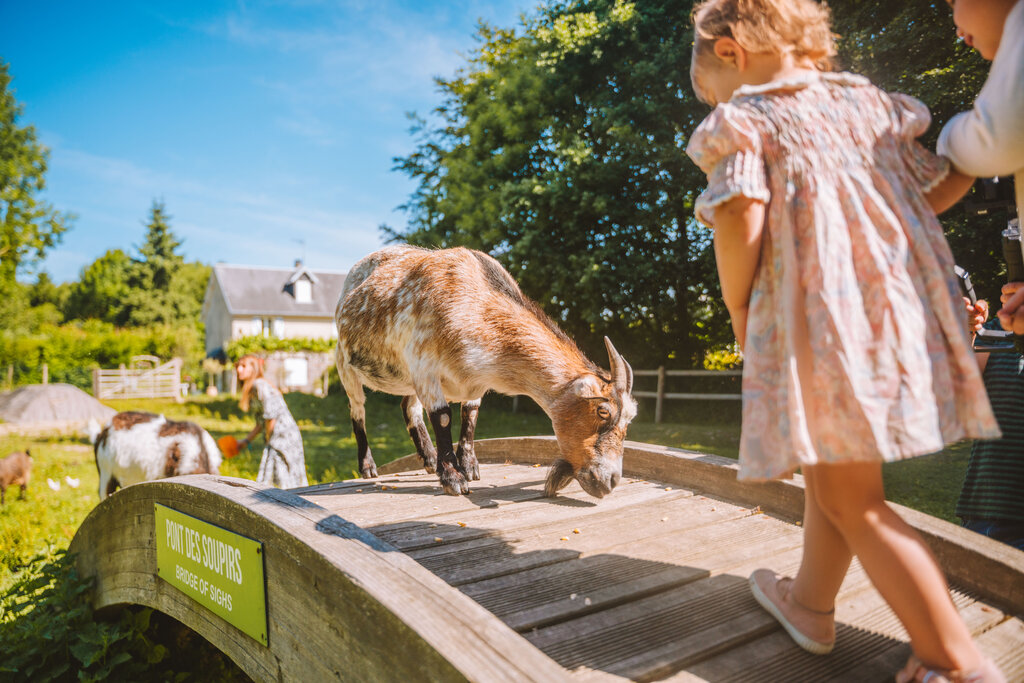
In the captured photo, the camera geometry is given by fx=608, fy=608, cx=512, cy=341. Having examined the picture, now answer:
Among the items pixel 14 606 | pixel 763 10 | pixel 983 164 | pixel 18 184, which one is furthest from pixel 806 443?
pixel 18 184

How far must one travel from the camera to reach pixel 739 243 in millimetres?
1533

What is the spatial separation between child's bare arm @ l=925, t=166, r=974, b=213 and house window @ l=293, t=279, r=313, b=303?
150 feet

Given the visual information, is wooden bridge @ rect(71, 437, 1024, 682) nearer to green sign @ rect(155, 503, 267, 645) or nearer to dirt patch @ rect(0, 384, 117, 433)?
green sign @ rect(155, 503, 267, 645)

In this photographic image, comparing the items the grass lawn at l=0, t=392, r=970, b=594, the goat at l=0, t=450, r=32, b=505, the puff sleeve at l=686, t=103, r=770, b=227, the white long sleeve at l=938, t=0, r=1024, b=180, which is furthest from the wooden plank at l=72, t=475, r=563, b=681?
the goat at l=0, t=450, r=32, b=505

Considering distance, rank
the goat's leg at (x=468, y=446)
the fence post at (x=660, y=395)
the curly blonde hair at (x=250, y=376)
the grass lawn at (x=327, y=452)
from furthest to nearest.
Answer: the fence post at (x=660, y=395), the grass lawn at (x=327, y=452), the curly blonde hair at (x=250, y=376), the goat's leg at (x=468, y=446)

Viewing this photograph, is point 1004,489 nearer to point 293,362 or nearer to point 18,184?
point 293,362

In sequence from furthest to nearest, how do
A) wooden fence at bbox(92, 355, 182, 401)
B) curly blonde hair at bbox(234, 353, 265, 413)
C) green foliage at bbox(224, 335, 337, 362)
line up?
green foliage at bbox(224, 335, 337, 362), wooden fence at bbox(92, 355, 182, 401), curly blonde hair at bbox(234, 353, 265, 413)

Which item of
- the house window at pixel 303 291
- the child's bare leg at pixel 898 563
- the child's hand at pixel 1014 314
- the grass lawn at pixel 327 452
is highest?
the house window at pixel 303 291

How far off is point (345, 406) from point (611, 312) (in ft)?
37.0

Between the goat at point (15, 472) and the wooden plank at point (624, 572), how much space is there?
10.7m

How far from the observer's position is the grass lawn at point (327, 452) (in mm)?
7527

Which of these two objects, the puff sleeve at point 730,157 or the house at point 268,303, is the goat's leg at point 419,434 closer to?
the puff sleeve at point 730,157

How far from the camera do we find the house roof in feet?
139

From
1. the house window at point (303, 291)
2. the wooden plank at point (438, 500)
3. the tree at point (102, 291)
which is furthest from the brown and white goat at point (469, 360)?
the tree at point (102, 291)
